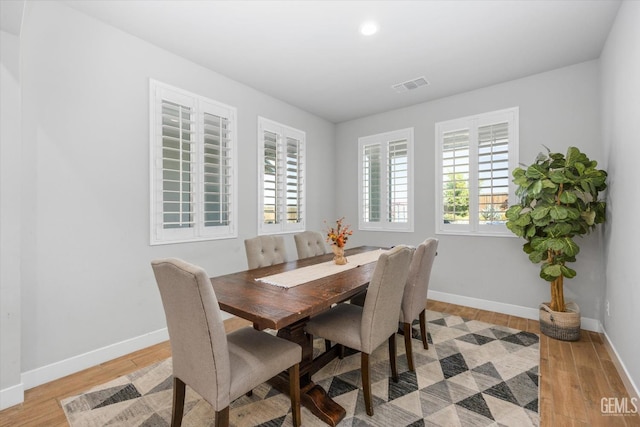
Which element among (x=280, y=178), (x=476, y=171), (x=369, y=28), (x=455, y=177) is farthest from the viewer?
(x=280, y=178)

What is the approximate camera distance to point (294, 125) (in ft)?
14.6

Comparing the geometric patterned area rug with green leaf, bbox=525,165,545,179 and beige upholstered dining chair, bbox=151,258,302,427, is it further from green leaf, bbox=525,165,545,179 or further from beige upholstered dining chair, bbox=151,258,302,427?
green leaf, bbox=525,165,545,179

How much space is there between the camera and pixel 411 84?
3676 mm

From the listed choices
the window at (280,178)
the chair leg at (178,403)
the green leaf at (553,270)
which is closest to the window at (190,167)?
the window at (280,178)

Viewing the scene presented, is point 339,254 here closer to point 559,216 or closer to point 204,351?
point 204,351

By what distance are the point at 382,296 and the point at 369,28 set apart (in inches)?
88.4

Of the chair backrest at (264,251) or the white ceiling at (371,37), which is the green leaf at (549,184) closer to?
the white ceiling at (371,37)

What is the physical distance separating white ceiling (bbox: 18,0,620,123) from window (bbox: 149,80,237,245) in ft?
1.64

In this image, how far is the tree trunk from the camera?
2.94 metres

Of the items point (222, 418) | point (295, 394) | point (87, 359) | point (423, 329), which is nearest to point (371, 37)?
point (423, 329)

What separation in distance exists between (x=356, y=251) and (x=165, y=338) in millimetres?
2217

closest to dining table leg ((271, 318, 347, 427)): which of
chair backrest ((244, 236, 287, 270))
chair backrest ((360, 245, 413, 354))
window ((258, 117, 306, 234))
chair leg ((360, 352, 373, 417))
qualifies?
chair leg ((360, 352, 373, 417))

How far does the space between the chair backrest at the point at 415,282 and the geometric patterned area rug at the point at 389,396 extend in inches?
16.9

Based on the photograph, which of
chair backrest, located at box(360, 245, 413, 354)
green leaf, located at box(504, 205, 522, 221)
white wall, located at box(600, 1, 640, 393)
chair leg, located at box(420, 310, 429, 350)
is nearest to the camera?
chair backrest, located at box(360, 245, 413, 354)
